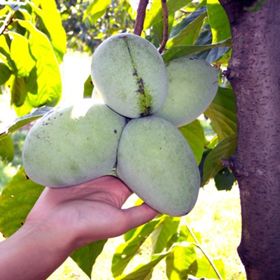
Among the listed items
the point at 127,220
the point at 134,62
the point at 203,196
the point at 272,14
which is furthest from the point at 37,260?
the point at 203,196

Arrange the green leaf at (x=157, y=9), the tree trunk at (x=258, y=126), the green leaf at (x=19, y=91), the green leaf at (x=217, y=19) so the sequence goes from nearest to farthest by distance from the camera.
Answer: the tree trunk at (x=258, y=126) < the green leaf at (x=217, y=19) < the green leaf at (x=157, y=9) < the green leaf at (x=19, y=91)

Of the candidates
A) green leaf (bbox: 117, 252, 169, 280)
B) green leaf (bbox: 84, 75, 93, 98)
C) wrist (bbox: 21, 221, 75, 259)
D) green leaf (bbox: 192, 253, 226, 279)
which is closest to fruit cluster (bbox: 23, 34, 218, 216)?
wrist (bbox: 21, 221, 75, 259)

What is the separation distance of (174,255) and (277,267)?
66 centimetres

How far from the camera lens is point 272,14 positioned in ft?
2.28

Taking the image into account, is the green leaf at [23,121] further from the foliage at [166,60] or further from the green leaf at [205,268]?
the green leaf at [205,268]

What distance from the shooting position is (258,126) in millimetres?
731

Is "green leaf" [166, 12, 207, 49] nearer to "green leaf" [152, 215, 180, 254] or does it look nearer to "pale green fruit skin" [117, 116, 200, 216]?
"pale green fruit skin" [117, 116, 200, 216]

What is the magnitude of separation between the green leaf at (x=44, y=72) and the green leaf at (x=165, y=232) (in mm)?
504

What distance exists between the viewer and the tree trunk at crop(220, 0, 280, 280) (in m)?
0.70

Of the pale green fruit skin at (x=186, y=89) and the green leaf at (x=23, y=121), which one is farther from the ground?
the green leaf at (x=23, y=121)

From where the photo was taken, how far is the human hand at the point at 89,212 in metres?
0.90

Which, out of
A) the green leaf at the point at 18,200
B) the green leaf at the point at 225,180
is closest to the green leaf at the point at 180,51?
the green leaf at the point at 18,200

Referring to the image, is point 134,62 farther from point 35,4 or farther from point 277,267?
point 35,4

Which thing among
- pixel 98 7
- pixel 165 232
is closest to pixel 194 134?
pixel 165 232
